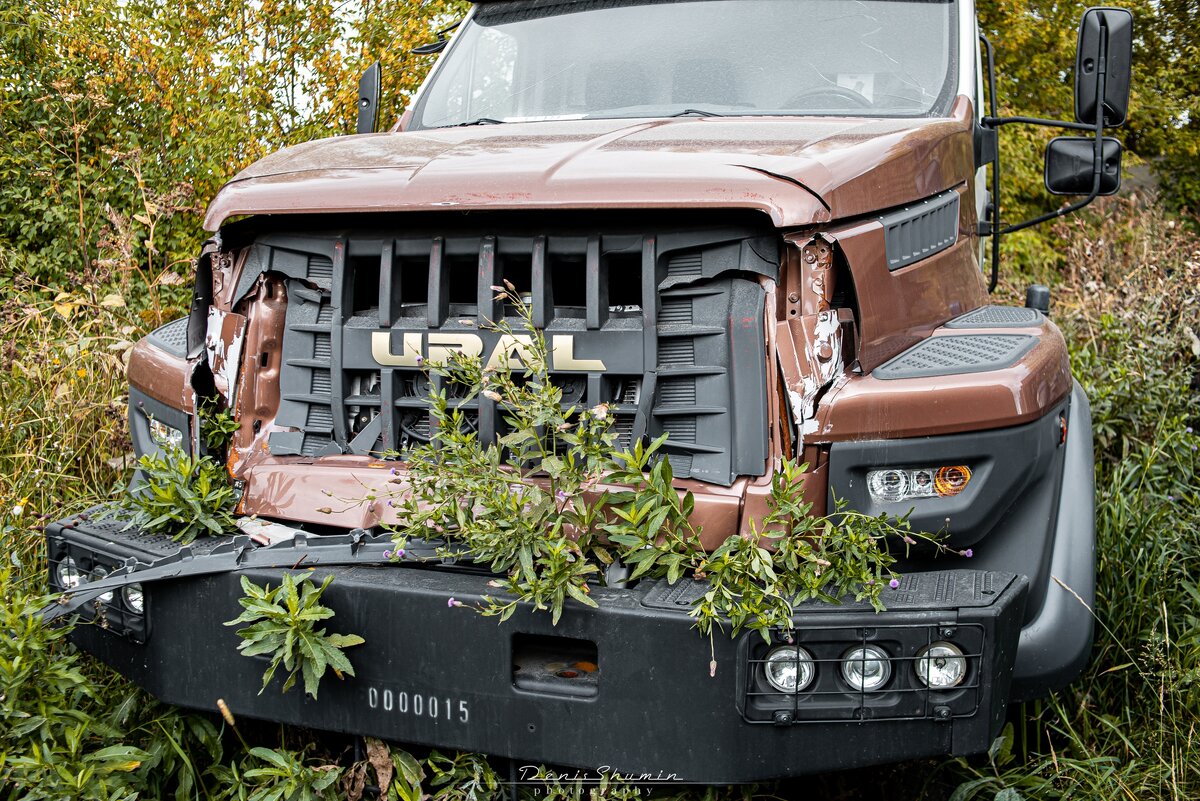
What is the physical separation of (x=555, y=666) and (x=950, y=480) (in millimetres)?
1009

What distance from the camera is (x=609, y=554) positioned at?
2.52m

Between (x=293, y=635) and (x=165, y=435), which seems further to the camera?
(x=165, y=435)

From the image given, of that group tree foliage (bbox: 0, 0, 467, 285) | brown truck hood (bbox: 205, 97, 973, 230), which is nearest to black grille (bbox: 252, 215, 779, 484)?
brown truck hood (bbox: 205, 97, 973, 230)

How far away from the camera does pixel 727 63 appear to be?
3873 millimetres

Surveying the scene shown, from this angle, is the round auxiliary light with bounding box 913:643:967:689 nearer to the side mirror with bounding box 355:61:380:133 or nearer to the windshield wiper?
the windshield wiper

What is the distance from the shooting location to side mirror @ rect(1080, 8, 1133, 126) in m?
3.64

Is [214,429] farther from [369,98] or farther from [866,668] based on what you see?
[369,98]

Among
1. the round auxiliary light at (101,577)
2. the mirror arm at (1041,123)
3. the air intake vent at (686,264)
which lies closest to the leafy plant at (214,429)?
the round auxiliary light at (101,577)

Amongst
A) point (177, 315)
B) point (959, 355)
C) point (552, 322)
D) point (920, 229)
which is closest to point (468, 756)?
point (552, 322)

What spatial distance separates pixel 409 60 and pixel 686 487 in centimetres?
571

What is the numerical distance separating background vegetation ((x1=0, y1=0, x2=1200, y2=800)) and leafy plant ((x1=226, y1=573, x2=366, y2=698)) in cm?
37

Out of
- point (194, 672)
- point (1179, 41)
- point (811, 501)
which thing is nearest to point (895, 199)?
point (811, 501)

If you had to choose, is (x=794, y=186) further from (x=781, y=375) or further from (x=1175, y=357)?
(x=1175, y=357)

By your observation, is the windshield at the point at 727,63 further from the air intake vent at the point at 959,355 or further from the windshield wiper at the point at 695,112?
the air intake vent at the point at 959,355
